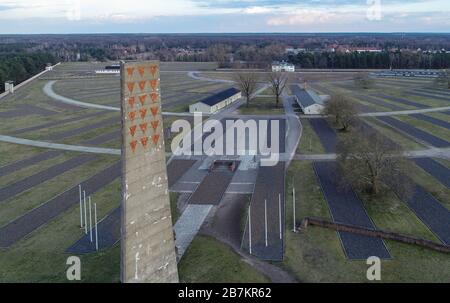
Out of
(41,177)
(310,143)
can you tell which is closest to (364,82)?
(310,143)

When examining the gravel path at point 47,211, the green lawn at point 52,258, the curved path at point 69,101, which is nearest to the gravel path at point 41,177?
the gravel path at point 47,211

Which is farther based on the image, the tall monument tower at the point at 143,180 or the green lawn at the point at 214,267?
the green lawn at the point at 214,267

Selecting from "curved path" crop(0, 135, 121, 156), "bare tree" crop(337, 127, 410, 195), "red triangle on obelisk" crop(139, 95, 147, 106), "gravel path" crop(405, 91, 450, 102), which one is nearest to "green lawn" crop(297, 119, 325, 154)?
"bare tree" crop(337, 127, 410, 195)

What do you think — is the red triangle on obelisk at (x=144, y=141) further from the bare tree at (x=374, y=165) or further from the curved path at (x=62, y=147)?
the curved path at (x=62, y=147)

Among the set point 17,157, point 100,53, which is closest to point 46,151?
point 17,157

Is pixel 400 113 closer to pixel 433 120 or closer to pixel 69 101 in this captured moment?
pixel 433 120

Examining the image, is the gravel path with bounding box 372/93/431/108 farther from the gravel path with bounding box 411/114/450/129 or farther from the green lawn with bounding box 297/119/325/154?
the green lawn with bounding box 297/119/325/154
